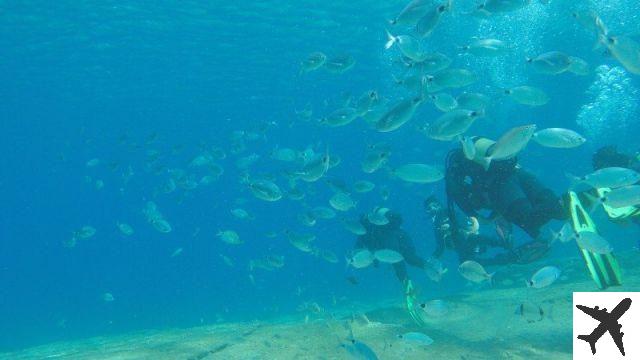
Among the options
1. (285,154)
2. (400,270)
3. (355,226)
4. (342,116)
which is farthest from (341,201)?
(285,154)

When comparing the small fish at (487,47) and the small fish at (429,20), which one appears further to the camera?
the small fish at (487,47)

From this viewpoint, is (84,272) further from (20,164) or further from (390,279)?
(390,279)

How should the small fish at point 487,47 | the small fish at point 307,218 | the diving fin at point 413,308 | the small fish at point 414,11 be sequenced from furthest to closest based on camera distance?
the small fish at point 307,218 < the small fish at point 487,47 < the diving fin at point 413,308 < the small fish at point 414,11

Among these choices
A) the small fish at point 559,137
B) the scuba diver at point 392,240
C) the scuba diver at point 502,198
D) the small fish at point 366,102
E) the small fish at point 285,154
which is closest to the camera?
the small fish at point 559,137

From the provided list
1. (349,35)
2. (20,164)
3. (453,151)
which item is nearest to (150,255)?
(20,164)

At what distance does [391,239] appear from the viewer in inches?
382

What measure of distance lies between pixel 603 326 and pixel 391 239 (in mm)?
4792

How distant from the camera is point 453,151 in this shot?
7414 millimetres

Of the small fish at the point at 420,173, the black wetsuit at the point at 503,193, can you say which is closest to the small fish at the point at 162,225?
the small fish at the point at 420,173

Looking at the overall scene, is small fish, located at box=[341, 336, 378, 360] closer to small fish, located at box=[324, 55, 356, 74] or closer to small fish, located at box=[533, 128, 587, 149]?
small fish, located at box=[533, 128, 587, 149]

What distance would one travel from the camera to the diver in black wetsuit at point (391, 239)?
9.69 metres

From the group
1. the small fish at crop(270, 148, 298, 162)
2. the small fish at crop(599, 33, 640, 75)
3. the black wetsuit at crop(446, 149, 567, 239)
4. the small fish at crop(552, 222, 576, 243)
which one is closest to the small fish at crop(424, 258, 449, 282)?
the black wetsuit at crop(446, 149, 567, 239)

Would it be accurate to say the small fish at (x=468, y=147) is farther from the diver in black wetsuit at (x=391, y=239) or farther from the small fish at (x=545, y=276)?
the diver in black wetsuit at (x=391, y=239)

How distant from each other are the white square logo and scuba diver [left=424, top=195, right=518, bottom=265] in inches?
46.9
